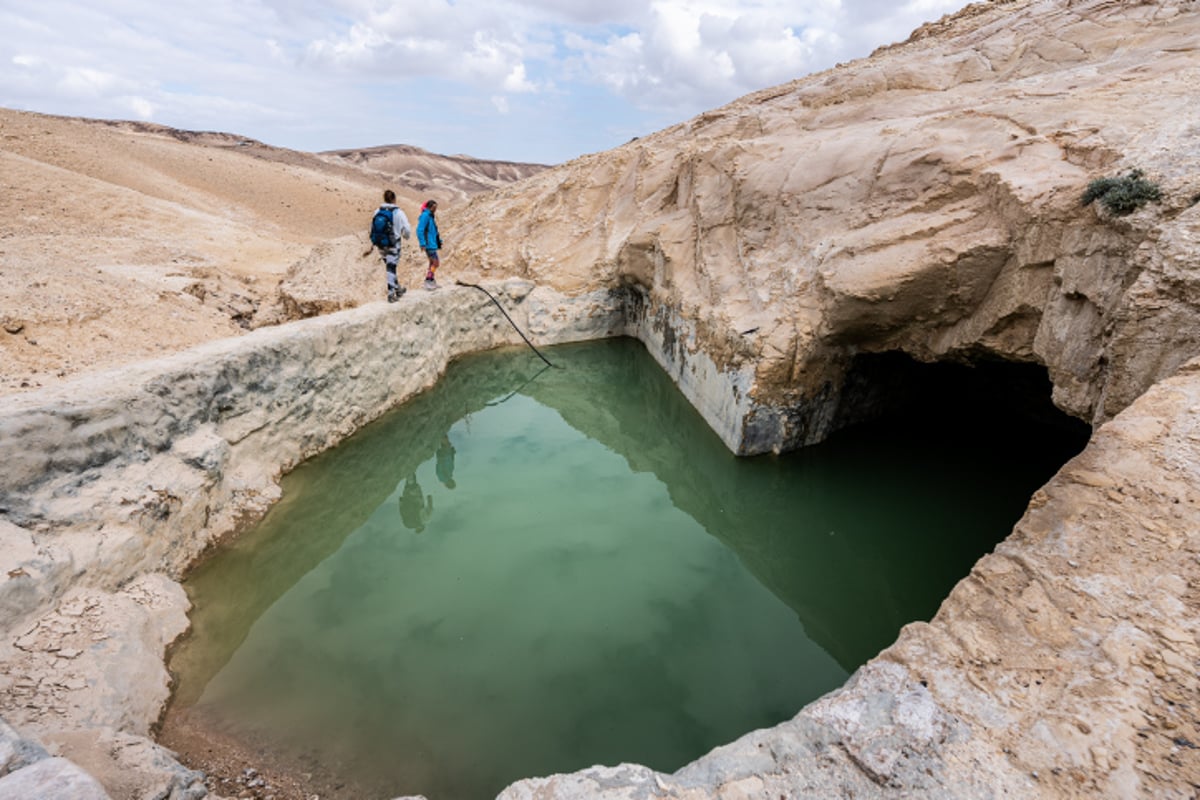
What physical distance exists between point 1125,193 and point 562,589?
5109 mm

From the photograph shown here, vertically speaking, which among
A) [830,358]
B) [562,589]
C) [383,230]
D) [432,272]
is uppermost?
[383,230]

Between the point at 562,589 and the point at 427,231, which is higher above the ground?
the point at 427,231

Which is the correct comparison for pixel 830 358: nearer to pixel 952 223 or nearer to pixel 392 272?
pixel 952 223

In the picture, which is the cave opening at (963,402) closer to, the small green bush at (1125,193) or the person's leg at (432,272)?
the small green bush at (1125,193)

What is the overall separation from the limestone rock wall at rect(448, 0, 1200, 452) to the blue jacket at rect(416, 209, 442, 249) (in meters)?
3.86

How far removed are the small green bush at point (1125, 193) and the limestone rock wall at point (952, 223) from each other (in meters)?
0.08

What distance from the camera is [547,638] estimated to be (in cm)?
428

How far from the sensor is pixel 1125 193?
13.2 ft

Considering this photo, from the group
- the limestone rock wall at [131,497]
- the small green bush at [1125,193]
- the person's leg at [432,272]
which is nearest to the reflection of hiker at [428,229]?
the person's leg at [432,272]

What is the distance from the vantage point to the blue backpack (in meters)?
7.90

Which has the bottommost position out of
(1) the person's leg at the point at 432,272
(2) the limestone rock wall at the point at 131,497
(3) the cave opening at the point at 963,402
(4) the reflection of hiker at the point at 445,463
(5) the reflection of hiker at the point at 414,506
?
(5) the reflection of hiker at the point at 414,506

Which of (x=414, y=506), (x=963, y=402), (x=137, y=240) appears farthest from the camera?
(x=137, y=240)

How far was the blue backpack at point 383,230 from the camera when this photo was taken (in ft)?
25.9

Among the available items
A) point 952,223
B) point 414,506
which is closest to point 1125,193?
point 952,223
